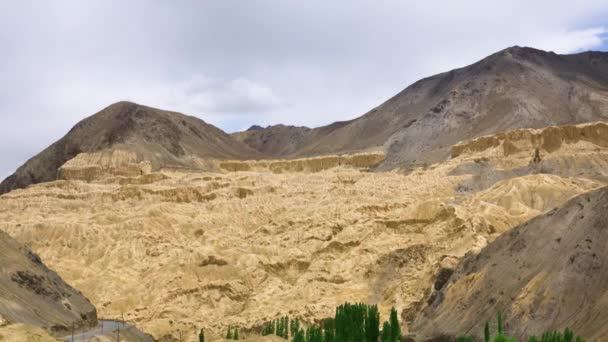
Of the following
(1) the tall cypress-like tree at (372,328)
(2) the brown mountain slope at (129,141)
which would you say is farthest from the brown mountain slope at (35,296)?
(2) the brown mountain slope at (129,141)

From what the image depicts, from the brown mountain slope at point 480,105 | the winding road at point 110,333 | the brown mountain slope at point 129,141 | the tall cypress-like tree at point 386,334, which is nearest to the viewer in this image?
the winding road at point 110,333

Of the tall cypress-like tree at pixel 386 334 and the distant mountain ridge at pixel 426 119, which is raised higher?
the distant mountain ridge at pixel 426 119

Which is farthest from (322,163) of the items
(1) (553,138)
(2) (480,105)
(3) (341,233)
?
(3) (341,233)

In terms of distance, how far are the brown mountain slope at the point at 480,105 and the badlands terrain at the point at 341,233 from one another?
22.6 inches

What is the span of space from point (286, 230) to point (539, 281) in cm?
3470

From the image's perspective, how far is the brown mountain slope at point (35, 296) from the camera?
4256 cm

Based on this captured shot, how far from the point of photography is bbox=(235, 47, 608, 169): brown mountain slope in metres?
126

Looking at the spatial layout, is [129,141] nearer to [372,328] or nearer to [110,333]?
[110,333]

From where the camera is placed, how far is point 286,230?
7550 cm

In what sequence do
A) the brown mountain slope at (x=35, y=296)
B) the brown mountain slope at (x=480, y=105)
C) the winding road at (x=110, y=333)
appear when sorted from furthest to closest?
1. the brown mountain slope at (x=480, y=105)
2. the winding road at (x=110, y=333)
3. the brown mountain slope at (x=35, y=296)

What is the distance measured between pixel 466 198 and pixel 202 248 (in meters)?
23.4

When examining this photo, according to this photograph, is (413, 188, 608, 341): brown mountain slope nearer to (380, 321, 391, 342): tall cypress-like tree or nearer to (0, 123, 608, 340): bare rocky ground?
(380, 321, 391, 342): tall cypress-like tree

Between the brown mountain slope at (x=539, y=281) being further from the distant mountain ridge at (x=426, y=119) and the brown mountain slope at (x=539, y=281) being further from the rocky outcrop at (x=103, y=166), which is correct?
the rocky outcrop at (x=103, y=166)

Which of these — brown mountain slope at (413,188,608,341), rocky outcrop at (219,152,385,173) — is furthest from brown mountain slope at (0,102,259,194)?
brown mountain slope at (413,188,608,341)
